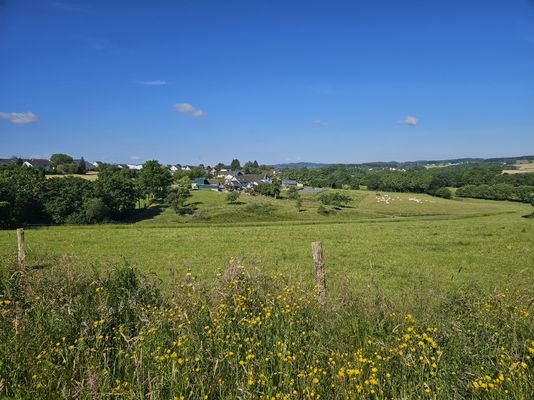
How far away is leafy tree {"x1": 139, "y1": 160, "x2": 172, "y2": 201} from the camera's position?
93938mm

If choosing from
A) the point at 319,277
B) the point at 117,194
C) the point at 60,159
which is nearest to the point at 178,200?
the point at 117,194

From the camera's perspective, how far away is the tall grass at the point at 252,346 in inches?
166

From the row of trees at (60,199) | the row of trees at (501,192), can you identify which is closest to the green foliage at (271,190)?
the row of trees at (60,199)

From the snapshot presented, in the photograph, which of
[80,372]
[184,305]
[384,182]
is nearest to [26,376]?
[80,372]

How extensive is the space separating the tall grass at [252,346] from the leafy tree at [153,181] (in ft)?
294

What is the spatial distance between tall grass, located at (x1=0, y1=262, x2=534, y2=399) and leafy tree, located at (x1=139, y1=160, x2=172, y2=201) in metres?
89.8

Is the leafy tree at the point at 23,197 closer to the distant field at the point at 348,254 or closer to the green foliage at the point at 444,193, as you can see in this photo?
the distant field at the point at 348,254

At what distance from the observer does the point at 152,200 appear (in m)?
93.3

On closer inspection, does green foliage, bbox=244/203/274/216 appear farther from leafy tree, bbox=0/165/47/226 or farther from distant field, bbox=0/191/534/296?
distant field, bbox=0/191/534/296

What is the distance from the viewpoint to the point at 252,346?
16.5 ft

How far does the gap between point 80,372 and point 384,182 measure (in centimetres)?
14149

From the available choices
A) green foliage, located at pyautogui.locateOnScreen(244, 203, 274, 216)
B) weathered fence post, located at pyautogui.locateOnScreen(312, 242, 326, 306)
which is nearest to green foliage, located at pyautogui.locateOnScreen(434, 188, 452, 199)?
green foliage, located at pyautogui.locateOnScreen(244, 203, 274, 216)

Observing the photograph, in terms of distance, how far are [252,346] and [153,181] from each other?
95.8 m

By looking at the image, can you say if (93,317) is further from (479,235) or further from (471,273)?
(479,235)
